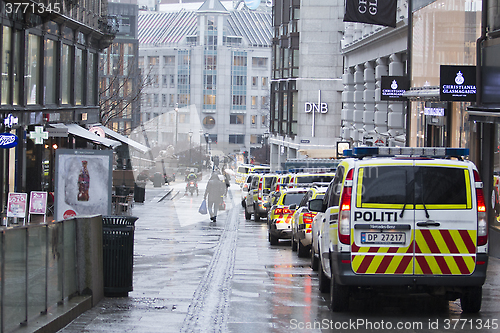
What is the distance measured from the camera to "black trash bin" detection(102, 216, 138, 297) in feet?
32.4

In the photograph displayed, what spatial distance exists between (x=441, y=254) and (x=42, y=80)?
69.9ft

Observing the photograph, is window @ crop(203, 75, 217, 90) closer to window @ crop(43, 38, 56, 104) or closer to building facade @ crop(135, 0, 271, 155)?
building facade @ crop(135, 0, 271, 155)

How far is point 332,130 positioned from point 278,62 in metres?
11.3

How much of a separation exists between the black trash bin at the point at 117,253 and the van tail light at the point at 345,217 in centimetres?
283

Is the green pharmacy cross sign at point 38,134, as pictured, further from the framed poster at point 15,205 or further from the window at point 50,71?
the framed poster at point 15,205

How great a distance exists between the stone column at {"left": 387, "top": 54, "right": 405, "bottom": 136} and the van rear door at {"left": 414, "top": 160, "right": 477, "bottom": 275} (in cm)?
2243

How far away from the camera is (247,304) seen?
31.9ft

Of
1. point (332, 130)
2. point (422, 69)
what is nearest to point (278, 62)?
point (332, 130)

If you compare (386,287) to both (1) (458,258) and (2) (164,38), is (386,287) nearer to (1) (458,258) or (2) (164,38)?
(1) (458,258)

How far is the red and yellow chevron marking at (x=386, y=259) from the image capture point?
28.2 feet

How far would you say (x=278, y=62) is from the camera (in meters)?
Answer: 72.4

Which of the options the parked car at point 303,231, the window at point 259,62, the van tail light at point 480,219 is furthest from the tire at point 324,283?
the window at point 259,62

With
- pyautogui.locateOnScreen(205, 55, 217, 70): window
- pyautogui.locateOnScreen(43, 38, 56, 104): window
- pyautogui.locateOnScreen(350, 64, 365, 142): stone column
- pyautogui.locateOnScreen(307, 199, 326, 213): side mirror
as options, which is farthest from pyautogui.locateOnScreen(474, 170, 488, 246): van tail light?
pyautogui.locateOnScreen(205, 55, 217, 70): window

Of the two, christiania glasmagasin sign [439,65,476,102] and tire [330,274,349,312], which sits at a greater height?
christiania glasmagasin sign [439,65,476,102]
